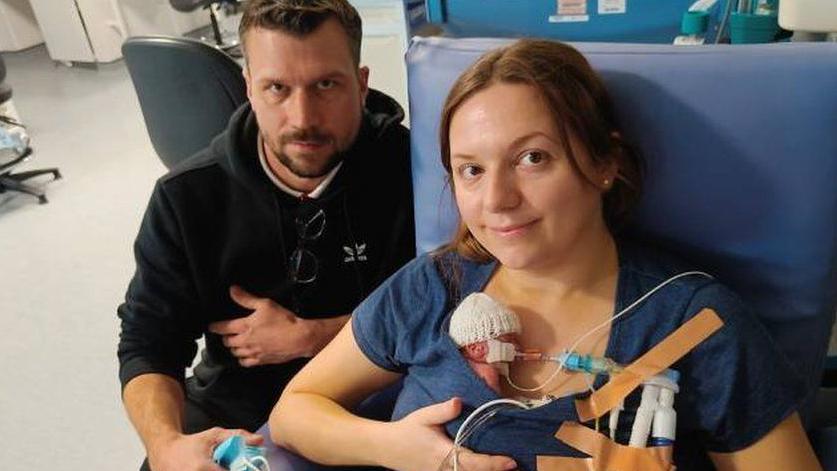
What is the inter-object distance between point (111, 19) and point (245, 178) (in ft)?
14.4

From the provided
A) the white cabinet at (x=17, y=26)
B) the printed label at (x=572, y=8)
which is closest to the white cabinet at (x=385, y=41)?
the printed label at (x=572, y=8)

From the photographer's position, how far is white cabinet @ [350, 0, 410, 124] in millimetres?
2316

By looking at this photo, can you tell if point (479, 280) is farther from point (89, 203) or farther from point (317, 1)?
point (89, 203)

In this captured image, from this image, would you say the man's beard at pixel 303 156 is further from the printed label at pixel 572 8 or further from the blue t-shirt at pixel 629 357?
the printed label at pixel 572 8

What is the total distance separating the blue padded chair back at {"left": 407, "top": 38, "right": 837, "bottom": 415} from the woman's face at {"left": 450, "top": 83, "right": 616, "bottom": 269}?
12 centimetres

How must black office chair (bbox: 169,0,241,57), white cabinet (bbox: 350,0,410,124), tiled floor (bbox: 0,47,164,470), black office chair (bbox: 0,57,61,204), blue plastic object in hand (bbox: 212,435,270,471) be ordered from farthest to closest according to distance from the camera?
black office chair (bbox: 169,0,241,57) → black office chair (bbox: 0,57,61,204) → white cabinet (bbox: 350,0,410,124) → tiled floor (bbox: 0,47,164,470) → blue plastic object in hand (bbox: 212,435,270,471)

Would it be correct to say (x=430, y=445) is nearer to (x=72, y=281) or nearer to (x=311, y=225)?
(x=311, y=225)

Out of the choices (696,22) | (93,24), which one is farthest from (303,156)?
(93,24)

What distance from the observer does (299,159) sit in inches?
47.6

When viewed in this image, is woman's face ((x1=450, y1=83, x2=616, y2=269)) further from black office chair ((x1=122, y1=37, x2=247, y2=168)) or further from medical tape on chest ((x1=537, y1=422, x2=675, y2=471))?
black office chair ((x1=122, y1=37, x2=247, y2=168))

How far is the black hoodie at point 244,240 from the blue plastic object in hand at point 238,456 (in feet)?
1.01

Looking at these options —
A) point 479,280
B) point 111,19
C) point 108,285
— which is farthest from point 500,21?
point 111,19

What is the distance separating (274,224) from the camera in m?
1.26

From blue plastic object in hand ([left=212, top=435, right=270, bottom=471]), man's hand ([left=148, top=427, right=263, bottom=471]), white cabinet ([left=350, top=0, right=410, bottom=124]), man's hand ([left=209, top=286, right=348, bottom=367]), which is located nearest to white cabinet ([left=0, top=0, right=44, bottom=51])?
white cabinet ([left=350, top=0, right=410, bottom=124])
